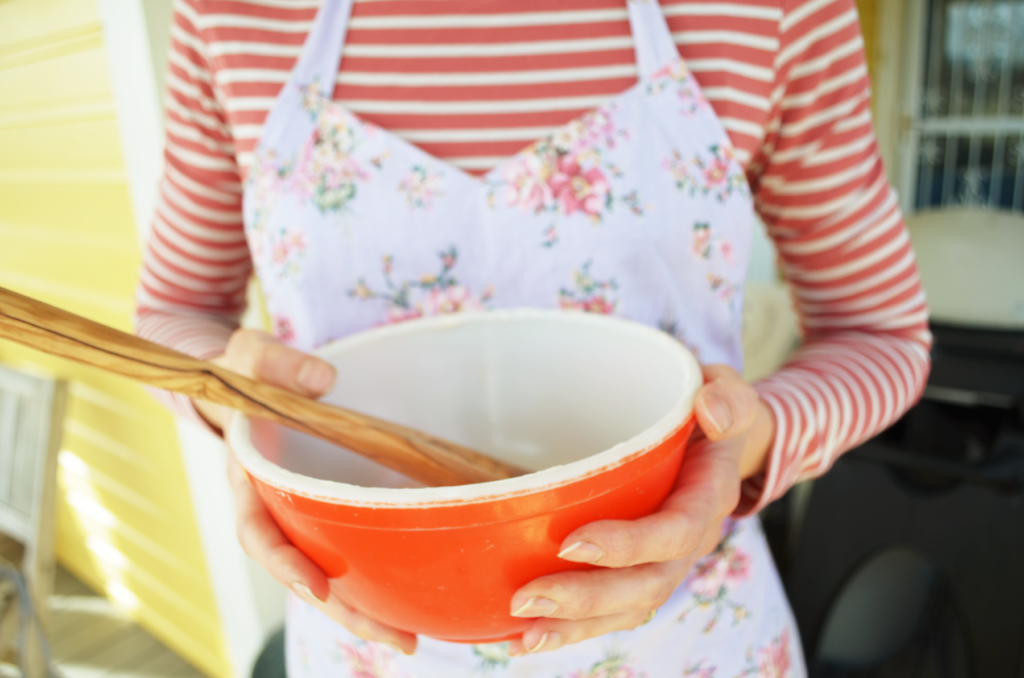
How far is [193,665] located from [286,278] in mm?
1500

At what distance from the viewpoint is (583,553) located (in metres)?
0.28

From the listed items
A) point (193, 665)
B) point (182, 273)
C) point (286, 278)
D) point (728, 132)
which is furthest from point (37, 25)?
point (193, 665)

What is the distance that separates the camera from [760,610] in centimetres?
52

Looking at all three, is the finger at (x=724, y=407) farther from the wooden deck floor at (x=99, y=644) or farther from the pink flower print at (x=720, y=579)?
the wooden deck floor at (x=99, y=644)

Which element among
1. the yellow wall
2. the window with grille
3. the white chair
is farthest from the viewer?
the window with grille

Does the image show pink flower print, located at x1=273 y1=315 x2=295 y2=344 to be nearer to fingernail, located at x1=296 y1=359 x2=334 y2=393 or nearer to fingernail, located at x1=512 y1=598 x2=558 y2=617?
fingernail, located at x1=296 y1=359 x2=334 y2=393

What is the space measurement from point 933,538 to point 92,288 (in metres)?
1.53

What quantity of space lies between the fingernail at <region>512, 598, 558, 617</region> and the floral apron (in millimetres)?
178

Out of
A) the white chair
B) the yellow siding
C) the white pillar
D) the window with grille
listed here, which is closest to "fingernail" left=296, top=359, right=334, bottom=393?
the white pillar

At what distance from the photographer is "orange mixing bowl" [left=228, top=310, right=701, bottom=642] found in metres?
0.28

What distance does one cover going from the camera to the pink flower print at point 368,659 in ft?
1.55

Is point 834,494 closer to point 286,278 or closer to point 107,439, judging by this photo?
point 286,278

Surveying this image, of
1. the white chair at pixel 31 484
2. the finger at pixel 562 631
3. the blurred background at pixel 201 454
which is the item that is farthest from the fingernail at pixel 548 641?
the white chair at pixel 31 484

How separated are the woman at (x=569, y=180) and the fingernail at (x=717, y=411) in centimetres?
12
